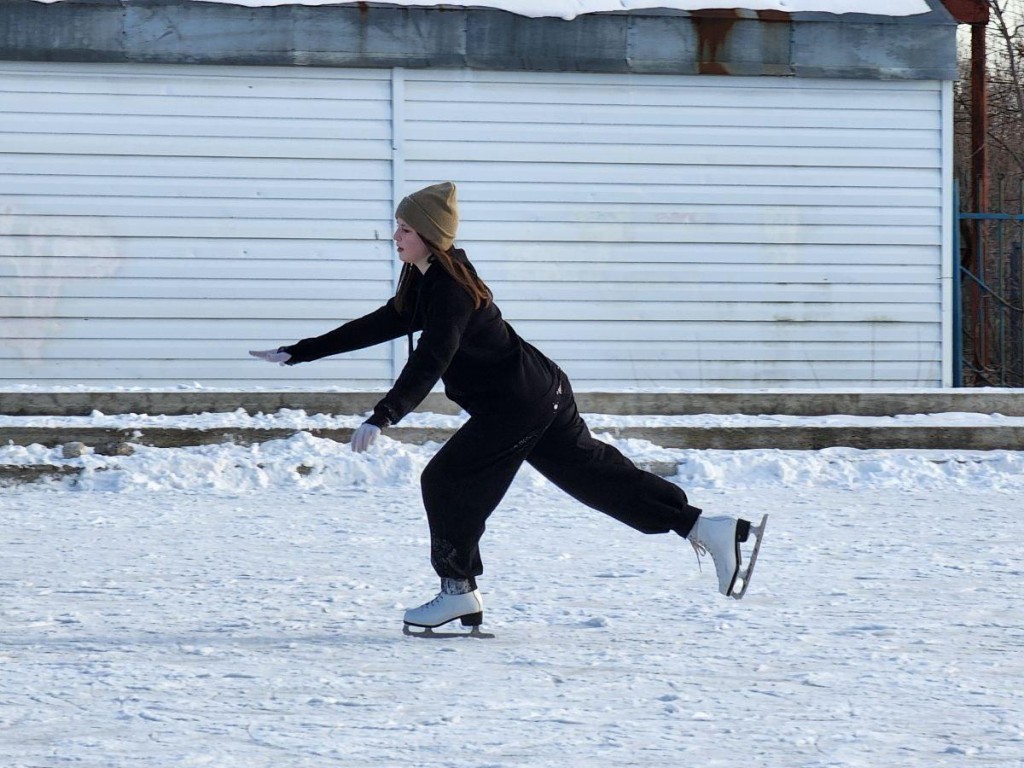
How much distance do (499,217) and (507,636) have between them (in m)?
6.52

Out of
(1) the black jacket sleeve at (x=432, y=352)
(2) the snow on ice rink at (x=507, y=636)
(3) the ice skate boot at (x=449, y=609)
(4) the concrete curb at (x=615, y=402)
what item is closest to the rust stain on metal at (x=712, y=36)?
(4) the concrete curb at (x=615, y=402)

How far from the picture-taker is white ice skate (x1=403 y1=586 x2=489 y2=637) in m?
4.67

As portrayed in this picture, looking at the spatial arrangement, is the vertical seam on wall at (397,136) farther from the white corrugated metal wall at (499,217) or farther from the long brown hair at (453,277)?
the long brown hair at (453,277)

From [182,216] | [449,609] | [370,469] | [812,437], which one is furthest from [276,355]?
[182,216]

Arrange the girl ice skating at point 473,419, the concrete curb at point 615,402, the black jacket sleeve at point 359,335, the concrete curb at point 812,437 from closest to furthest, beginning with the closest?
the girl ice skating at point 473,419
the black jacket sleeve at point 359,335
the concrete curb at point 812,437
the concrete curb at point 615,402

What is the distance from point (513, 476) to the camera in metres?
4.70

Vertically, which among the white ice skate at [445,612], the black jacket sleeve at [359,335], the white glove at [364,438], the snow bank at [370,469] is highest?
the black jacket sleeve at [359,335]

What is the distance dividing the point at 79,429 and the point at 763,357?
5.11m

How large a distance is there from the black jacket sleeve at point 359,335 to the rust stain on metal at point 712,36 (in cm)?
671

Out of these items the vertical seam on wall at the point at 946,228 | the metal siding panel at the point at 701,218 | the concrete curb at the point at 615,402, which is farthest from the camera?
the vertical seam on wall at the point at 946,228

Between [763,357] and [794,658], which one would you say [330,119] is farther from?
[794,658]

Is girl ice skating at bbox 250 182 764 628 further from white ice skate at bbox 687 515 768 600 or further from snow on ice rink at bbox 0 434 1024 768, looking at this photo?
snow on ice rink at bbox 0 434 1024 768

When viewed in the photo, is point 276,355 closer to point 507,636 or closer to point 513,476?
point 513,476

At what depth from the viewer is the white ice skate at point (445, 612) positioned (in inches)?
184
